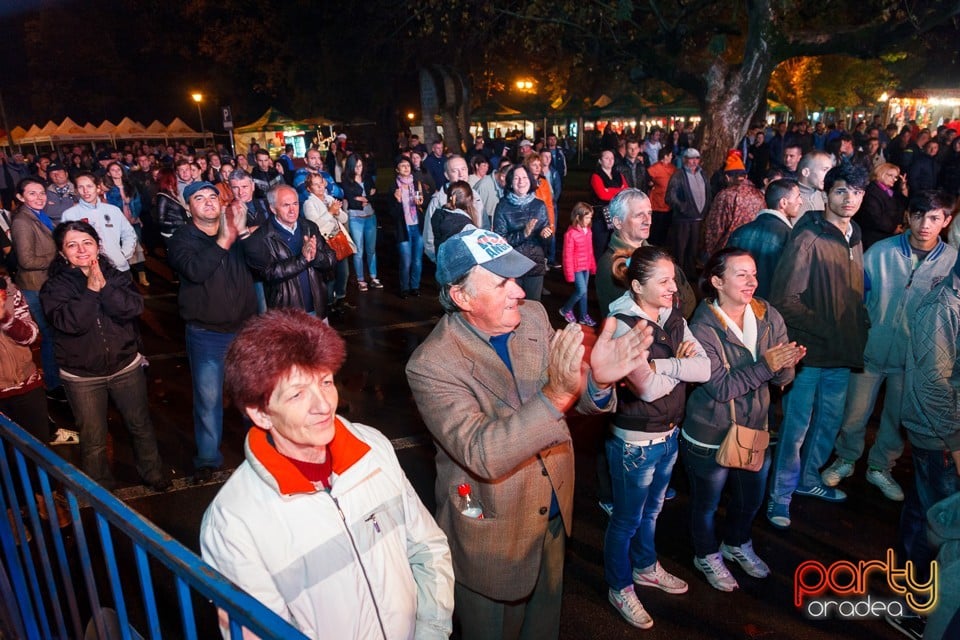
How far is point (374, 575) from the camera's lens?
2088 millimetres

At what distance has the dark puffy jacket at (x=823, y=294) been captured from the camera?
4203 millimetres

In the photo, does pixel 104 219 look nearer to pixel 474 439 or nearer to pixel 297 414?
pixel 297 414

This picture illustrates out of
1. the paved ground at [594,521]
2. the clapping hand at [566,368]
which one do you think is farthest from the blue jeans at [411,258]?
the clapping hand at [566,368]

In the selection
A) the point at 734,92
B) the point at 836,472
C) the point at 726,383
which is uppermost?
the point at 734,92

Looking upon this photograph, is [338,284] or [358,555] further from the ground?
[358,555]

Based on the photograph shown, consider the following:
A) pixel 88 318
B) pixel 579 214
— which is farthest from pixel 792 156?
pixel 88 318

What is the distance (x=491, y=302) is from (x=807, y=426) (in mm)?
2973

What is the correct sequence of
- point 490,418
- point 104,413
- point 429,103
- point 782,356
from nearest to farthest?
point 490,418, point 782,356, point 104,413, point 429,103

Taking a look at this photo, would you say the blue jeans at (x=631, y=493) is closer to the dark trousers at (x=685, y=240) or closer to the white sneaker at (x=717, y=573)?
the white sneaker at (x=717, y=573)

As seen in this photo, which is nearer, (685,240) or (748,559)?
(748,559)

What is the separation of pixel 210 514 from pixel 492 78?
106ft

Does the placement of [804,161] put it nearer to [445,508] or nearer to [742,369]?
[742,369]

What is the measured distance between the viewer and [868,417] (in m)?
4.80

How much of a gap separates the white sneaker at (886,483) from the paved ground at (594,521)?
0.06m
